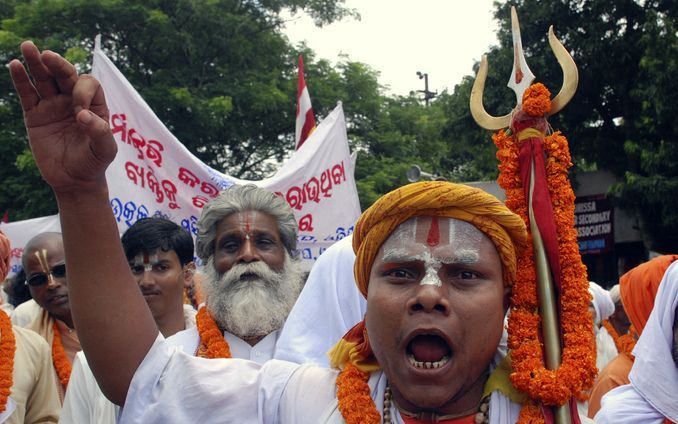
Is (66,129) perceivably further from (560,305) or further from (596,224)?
(596,224)

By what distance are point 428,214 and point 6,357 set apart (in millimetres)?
2440

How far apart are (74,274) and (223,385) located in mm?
478

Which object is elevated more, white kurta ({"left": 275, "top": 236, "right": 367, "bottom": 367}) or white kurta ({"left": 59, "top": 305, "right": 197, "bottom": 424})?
white kurta ({"left": 275, "top": 236, "right": 367, "bottom": 367})

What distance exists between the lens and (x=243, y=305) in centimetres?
371

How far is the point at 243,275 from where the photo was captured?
147 inches

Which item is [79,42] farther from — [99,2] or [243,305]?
[243,305]

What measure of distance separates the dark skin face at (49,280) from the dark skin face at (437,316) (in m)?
3.03

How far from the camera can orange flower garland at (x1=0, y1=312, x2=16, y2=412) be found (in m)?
3.54

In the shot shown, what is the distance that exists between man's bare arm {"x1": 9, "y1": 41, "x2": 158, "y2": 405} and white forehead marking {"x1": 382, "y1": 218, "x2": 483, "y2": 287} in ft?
2.10

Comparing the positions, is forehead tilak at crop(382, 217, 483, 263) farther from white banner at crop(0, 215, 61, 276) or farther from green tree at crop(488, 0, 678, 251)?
green tree at crop(488, 0, 678, 251)

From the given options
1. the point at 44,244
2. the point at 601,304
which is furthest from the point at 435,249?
the point at 601,304

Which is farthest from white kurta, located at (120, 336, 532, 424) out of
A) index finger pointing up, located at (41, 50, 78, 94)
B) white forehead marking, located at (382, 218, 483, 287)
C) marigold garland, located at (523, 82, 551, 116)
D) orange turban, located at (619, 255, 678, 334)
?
orange turban, located at (619, 255, 678, 334)

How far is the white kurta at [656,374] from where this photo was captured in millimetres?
2941

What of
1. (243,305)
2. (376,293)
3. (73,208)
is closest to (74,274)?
(73,208)
